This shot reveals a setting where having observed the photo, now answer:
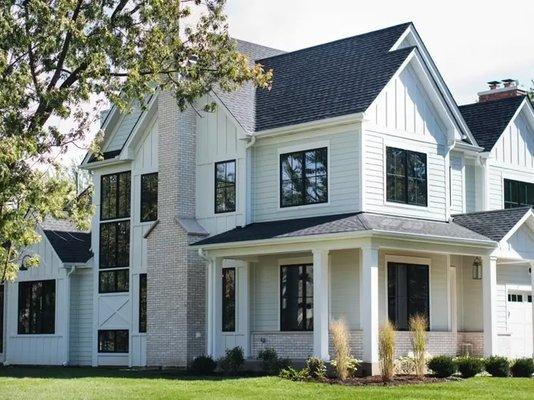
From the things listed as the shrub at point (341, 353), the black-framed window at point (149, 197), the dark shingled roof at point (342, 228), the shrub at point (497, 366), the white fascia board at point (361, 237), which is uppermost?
the black-framed window at point (149, 197)

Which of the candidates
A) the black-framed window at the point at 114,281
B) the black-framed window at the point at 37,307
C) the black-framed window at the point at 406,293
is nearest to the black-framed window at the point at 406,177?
the black-framed window at the point at 406,293

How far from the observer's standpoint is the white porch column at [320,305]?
2506 centimetres

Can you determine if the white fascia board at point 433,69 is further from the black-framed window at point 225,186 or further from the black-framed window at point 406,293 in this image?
the black-framed window at point 225,186

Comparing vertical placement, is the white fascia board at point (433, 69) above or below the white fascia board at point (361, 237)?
above

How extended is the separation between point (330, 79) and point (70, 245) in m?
12.5

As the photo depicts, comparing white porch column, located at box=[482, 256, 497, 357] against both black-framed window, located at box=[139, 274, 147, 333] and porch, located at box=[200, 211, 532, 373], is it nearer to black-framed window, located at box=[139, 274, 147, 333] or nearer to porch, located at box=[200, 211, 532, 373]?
porch, located at box=[200, 211, 532, 373]

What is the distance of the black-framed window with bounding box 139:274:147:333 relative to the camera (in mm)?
31938

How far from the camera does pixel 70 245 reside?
35.8 m

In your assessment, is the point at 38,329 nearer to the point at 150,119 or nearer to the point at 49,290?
the point at 49,290

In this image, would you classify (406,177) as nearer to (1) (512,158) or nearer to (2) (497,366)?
(2) (497,366)

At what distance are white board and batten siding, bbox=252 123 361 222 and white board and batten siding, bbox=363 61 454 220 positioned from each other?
1.13 ft

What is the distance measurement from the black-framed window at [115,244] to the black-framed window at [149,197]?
49.3 inches

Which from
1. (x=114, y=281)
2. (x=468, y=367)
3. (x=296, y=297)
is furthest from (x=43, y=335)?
(x=468, y=367)

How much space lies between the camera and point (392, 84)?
2778 centimetres
